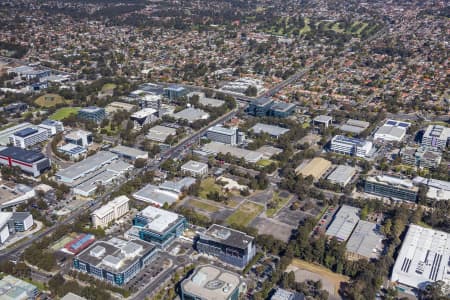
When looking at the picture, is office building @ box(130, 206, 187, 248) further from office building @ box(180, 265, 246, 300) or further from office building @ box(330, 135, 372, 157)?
office building @ box(330, 135, 372, 157)

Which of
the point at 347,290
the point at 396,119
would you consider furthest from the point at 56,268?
the point at 396,119

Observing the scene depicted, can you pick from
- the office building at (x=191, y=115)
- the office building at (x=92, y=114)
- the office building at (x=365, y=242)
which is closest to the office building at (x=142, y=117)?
the office building at (x=191, y=115)

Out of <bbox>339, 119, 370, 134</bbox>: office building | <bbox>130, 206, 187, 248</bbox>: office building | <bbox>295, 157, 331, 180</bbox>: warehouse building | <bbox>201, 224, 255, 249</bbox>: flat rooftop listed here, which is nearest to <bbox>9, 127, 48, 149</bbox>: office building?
<bbox>130, 206, 187, 248</bbox>: office building

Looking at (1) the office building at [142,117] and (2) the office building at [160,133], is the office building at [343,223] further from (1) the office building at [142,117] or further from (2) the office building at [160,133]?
(1) the office building at [142,117]

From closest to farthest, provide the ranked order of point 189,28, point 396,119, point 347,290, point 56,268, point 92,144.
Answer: point 347,290, point 56,268, point 92,144, point 396,119, point 189,28

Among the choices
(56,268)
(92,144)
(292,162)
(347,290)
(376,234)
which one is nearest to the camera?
(347,290)

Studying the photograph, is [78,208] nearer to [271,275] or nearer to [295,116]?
[271,275]

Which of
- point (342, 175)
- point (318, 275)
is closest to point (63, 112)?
point (342, 175)
